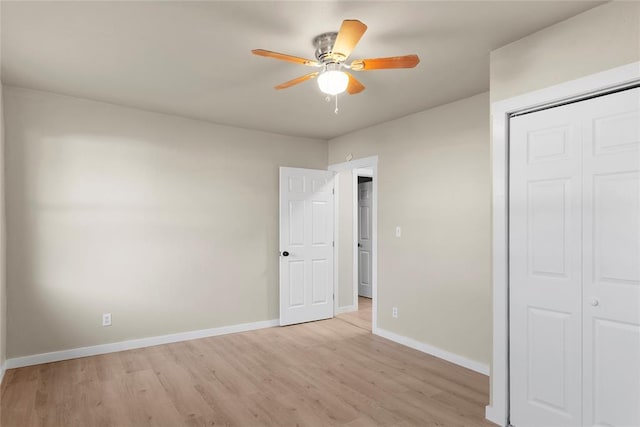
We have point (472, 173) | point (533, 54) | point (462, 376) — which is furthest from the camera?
point (472, 173)

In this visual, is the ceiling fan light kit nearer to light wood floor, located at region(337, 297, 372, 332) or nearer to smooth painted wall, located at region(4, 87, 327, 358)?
smooth painted wall, located at region(4, 87, 327, 358)

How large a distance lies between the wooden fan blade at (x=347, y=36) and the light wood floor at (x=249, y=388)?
2.43 metres

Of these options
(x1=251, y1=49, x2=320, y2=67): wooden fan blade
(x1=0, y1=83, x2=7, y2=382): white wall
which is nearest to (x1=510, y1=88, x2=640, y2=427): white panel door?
(x1=251, y1=49, x2=320, y2=67): wooden fan blade

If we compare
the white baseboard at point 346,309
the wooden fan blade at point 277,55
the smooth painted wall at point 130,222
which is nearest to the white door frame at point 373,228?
the white baseboard at point 346,309

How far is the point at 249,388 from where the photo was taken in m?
3.16

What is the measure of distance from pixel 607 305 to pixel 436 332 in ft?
6.69

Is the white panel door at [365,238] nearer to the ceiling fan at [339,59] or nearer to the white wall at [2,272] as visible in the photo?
the ceiling fan at [339,59]

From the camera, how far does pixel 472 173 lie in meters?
3.67

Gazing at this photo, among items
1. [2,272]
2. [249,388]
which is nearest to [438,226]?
[249,388]

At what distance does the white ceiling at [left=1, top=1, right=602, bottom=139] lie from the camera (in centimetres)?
217

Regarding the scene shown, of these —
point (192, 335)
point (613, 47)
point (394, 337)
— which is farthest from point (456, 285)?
point (192, 335)

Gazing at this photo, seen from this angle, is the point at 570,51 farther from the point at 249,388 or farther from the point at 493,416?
the point at 249,388

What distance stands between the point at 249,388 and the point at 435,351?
6.47 ft

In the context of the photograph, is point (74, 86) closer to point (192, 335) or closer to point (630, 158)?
point (192, 335)
